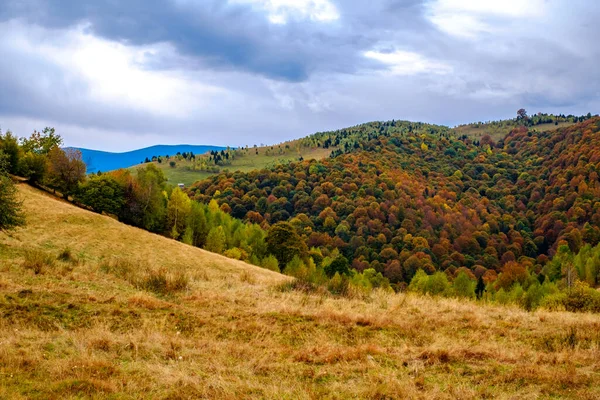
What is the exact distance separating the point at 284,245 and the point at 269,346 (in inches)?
2910

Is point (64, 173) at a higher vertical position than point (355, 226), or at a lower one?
higher

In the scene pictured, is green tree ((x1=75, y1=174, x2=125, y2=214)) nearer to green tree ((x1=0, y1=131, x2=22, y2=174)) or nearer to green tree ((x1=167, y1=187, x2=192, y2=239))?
green tree ((x1=0, y1=131, x2=22, y2=174))

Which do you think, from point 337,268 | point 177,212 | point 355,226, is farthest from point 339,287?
point 355,226

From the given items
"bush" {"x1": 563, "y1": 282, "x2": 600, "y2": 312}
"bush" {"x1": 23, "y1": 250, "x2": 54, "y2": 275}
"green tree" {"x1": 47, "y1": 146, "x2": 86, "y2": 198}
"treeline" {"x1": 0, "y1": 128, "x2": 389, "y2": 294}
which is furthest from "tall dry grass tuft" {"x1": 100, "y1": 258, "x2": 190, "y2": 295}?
"green tree" {"x1": 47, "y1": 146, "x2": 86, "y2": 198}

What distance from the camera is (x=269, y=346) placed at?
11805 millimetres

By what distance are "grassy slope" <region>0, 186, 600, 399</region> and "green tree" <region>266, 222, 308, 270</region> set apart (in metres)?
65.4

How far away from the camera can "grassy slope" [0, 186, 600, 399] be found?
855 centimetres

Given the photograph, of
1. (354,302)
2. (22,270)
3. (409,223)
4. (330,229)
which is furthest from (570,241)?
(22,270)

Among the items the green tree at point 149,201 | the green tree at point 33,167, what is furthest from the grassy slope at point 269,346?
the green tree at point 149,201

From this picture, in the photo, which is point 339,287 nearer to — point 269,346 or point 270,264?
point 269,346

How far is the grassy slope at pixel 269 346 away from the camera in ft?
28.1

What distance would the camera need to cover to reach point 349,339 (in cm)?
1292

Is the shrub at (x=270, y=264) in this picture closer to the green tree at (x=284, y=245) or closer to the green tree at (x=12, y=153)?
the green tree at (x=284, y=245)

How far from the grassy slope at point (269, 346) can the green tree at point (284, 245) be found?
65362 mm
